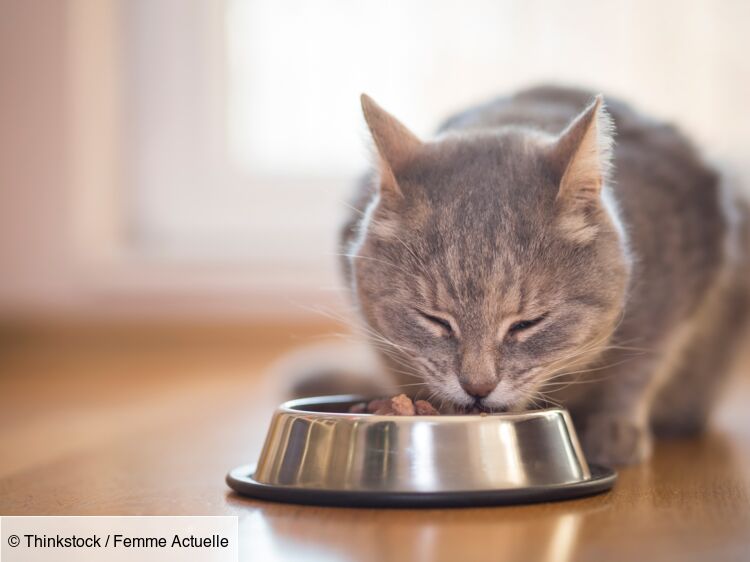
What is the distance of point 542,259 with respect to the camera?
149 cm

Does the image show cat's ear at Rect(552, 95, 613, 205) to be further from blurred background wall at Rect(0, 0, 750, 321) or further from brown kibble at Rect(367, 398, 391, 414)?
Result: blurred background wall at Rect(0, 0, 750, 321)

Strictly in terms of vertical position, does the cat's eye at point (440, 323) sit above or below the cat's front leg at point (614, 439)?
above

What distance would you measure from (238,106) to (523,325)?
9.46 ft

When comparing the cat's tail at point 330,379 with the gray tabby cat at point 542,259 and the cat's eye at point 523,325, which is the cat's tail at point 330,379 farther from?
the cat's eye at point 523,325

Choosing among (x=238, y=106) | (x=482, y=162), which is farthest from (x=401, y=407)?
(x=238, y=106)

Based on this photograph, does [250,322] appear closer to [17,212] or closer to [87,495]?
[17,212]

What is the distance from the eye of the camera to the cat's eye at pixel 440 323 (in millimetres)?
1471

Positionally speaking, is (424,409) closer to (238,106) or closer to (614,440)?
(614,440)

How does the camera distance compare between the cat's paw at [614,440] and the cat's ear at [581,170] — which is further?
the cat's paw at [614,440]

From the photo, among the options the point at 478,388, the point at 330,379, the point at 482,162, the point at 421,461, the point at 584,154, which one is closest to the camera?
the point at 421,461

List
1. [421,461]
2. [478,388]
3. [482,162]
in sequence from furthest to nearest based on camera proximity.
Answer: [482,162] → [478,388] → [421,461]

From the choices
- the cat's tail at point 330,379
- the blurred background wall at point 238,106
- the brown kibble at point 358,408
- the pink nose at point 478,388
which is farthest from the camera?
the blurred background wall at point 238,106

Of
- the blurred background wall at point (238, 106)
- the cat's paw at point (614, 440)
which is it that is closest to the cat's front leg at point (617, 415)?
the cat's paw at point (614, 440)

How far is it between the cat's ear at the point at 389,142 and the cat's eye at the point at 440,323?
0.22m
